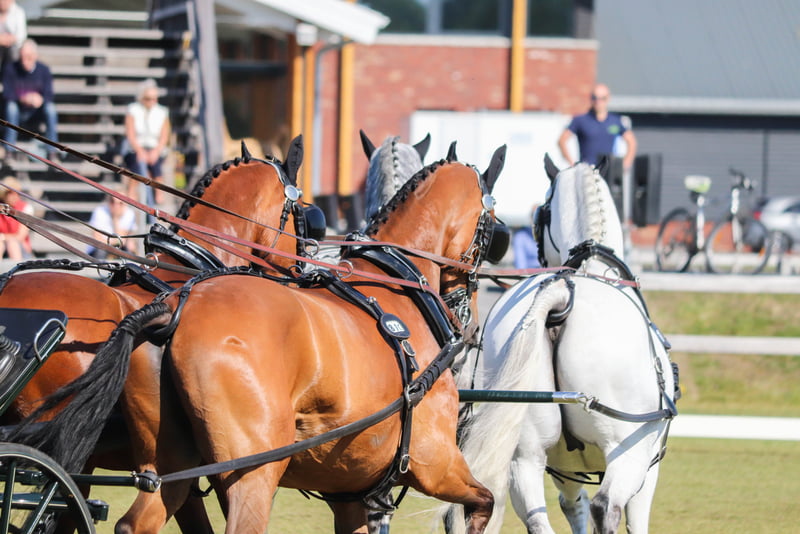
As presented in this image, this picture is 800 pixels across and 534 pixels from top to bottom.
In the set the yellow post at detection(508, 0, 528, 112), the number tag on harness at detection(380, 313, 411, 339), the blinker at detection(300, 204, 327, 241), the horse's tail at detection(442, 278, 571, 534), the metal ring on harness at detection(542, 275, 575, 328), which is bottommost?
the horse's tail at detection(442, 278, 571, 534)

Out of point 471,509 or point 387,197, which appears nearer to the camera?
point 471,509

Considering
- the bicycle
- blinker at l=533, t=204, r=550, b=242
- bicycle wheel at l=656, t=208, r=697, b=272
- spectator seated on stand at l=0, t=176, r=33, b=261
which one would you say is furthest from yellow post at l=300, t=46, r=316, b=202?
blinker at l=533, t=204, r=550, b=242

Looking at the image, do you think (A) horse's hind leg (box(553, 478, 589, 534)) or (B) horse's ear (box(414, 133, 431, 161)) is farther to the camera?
(B) horse's ear (box(414, 133, 431, 161))

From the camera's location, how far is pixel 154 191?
12484 millimetres

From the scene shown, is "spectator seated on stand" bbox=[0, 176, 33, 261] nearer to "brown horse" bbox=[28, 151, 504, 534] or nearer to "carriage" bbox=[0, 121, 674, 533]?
"carriage" bbox=[0, 121, 674, 533]

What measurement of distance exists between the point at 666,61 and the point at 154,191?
2047 cm

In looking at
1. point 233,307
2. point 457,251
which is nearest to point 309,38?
point 457,251

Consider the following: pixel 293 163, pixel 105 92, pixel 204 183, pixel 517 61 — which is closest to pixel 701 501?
pixel 293 163

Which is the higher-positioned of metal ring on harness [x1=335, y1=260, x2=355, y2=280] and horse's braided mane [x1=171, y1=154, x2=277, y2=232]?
horse's braided mane [x1=171, y1=154, x2=277, y2=232]

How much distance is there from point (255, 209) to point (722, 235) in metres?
13.8

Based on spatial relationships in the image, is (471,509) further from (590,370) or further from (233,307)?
(233,307)

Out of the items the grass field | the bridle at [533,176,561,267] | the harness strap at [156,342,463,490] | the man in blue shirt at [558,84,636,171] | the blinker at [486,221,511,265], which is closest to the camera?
the harness strap at [156,342,463,490]

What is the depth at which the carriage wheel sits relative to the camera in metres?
3.48

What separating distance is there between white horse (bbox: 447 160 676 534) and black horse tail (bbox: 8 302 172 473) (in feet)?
6.00
